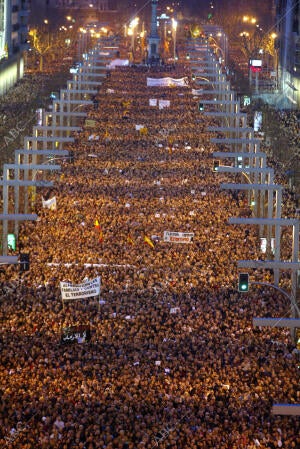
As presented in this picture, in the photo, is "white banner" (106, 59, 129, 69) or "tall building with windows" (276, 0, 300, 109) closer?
"tall building with windows" (276, 0, 300, 109)

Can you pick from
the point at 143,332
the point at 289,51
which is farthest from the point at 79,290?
the point at 289,51

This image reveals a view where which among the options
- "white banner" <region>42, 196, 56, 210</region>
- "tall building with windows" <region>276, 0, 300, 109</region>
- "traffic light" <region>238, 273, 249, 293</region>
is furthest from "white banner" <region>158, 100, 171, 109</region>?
→ "traffic light" <region>238, 273, 249, 293</region>

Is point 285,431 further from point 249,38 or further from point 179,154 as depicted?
point 249,38

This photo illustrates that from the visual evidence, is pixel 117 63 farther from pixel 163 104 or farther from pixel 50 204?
pixel 50 204

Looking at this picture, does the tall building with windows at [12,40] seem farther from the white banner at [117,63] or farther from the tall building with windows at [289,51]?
the tall building with windows at [289,51]

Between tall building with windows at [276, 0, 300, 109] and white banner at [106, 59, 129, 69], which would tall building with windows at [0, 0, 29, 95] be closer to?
white banner at [106, 59, 129, 69]

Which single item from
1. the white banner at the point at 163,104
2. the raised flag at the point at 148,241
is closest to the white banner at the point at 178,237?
the raised flag at the point at 148,241

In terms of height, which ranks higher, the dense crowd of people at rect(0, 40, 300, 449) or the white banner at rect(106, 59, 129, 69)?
the dense crowd of people at rect(0, 40, 300, 449)
